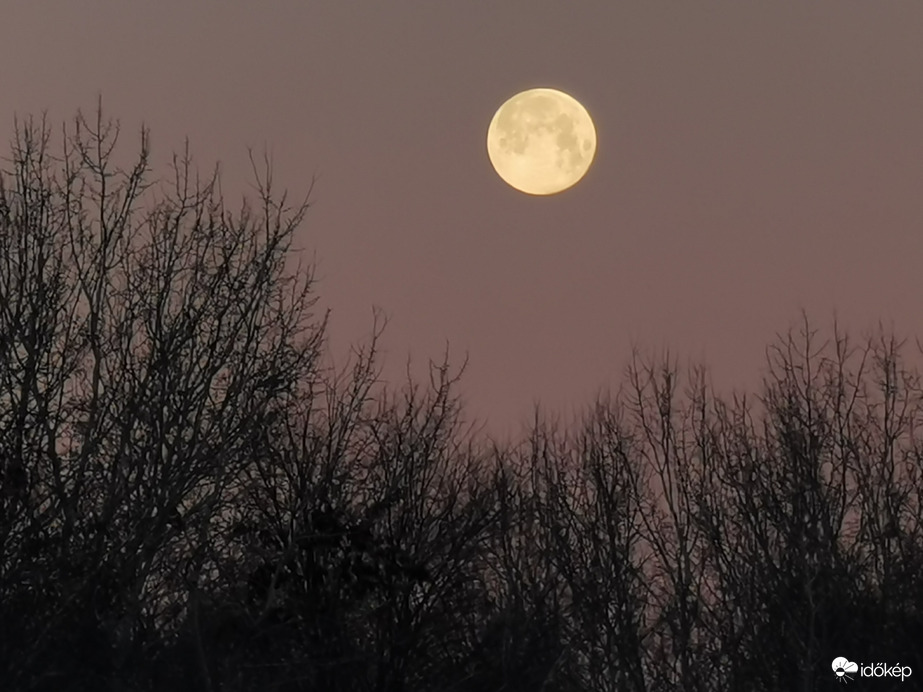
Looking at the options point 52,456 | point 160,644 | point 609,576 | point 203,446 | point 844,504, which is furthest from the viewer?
point 609,576

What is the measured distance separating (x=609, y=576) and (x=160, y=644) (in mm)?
19334

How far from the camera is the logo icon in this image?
28547 millimetres

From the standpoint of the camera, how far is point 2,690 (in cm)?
1470

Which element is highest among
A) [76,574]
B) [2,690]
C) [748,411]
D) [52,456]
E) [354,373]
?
[748,411]

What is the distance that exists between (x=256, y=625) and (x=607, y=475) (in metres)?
20.0

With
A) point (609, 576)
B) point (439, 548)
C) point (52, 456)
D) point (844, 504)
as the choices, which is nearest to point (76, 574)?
point (52, 456)

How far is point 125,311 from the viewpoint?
17.6 m

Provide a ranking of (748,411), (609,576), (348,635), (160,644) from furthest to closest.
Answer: (609,576)
(748,411)
(348,635)
(160,644)

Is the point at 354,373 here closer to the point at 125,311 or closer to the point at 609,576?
the point at 125,311

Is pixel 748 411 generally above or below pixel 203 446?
above

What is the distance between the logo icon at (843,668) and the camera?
28.5 metres

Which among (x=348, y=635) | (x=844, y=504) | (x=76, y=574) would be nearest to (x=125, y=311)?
(x=76, y=574)

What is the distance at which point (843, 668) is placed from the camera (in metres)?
28.6

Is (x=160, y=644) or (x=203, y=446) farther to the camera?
(x=160, y=644)
